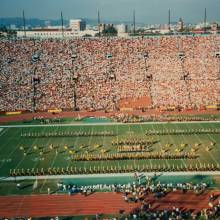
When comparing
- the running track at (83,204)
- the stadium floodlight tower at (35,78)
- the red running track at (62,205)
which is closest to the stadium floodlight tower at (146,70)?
the stadium floodlight tower at (35,78)

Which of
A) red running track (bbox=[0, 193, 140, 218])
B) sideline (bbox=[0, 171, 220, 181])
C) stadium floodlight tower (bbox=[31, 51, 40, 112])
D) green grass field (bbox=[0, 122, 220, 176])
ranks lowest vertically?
red running track (bbox=[0, 193, 140, 218])

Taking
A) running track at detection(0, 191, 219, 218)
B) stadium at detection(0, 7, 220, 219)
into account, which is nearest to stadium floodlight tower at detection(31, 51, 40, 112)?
stadium at detection(0, 7, 220, 219)

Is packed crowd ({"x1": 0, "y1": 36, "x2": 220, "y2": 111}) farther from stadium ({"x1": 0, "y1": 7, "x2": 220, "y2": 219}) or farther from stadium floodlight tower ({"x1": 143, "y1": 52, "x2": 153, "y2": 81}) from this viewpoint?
stadium ({"x1": 0, "y1": 7, "x2": 220, "y2": 219})

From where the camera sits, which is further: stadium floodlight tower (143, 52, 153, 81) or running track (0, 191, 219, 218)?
stadium floodlight tower (143, 52, 153, 81)

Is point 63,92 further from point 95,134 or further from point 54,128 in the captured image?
point 95,134

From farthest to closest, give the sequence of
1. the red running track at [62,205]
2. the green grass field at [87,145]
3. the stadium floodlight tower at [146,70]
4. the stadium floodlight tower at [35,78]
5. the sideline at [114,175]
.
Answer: the stadium floodlight tower at [146,70], the stadium floodlight tower at [35,78], the green grass field at [87,145], the sideline at [114,175], the red running track at [62,205]

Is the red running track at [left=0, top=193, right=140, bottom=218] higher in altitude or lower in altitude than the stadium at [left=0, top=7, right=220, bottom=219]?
lower

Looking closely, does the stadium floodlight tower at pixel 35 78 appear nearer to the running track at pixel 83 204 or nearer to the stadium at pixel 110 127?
the stadium at pixel 110 127

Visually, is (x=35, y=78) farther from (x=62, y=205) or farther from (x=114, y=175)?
(x=62, y=205)
